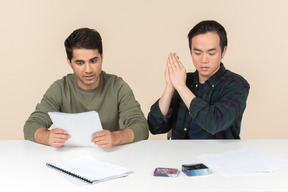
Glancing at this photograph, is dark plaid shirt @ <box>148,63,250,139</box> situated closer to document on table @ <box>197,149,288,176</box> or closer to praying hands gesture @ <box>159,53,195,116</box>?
praying hands gesture @ <box>159,53,195,116</box>

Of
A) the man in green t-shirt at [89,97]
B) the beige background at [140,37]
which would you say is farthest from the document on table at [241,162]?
the beige background at [140,37]

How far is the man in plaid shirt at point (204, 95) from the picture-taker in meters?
1.73

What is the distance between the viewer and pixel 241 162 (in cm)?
144

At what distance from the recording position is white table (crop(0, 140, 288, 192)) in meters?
1.21

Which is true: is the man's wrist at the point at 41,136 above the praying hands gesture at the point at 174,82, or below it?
below

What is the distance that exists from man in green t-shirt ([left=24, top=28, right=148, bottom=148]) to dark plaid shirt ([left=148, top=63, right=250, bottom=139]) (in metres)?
0.17

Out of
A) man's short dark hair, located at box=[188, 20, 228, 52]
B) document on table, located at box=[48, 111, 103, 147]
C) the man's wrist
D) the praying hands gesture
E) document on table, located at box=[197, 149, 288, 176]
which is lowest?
document on table, located at box=[197, 149, 288, 176]

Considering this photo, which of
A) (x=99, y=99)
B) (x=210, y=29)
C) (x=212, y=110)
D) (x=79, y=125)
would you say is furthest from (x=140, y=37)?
(x=79, y=125)

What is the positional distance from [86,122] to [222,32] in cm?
85

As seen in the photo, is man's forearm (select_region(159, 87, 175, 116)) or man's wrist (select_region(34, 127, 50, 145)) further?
man's forearm (select_region(159, 87, 175, 116))

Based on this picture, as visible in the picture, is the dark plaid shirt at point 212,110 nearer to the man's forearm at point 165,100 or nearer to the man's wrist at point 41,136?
the man's forearm at point 165,100

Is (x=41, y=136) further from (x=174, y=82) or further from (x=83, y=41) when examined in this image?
(x=174, y=82)

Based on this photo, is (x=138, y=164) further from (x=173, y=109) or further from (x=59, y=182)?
(x=173, y=109)

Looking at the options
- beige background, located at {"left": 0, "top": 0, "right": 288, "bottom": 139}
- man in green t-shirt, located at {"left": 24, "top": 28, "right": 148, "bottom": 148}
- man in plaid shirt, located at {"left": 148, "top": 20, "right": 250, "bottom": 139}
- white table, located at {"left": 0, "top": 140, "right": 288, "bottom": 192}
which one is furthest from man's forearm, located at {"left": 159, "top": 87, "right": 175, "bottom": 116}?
beige background, located at {"left": 0, "top": 0, "right": 288, "bottom": 139}
